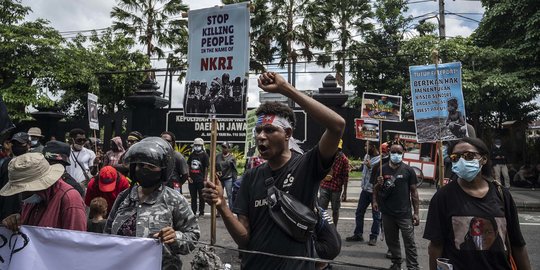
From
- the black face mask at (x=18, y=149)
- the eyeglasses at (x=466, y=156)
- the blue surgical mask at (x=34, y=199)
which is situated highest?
the eyeglasses at (x=466, y=156)

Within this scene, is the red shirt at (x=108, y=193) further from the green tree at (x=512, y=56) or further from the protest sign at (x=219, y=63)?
the green tree at (x=512, y=56)

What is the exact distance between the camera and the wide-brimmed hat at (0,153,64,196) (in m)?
2.90

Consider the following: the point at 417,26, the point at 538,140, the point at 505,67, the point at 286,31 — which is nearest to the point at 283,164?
the point at 505,67

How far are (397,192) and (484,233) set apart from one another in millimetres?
3110

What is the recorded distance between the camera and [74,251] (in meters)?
2.78

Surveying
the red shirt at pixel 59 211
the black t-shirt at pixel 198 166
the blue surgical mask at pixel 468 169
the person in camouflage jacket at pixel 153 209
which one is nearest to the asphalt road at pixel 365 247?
the black t-shirt at pixel 198 166

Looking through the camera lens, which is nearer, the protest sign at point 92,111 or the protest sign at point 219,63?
the protest sign at point 219,63

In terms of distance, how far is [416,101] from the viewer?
5.86m

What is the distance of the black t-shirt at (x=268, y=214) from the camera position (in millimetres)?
2359

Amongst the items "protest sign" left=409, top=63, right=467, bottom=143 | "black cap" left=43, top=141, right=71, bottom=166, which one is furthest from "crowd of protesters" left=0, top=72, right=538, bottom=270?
"protest sign" left=409, top=63, right=467, bottom=143

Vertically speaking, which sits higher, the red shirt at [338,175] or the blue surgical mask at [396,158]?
the blue surgical mask at [396,158]

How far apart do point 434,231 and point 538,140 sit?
61.3ft

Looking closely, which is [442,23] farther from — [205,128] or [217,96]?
[217,96]

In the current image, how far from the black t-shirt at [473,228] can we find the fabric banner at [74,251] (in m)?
1.76
